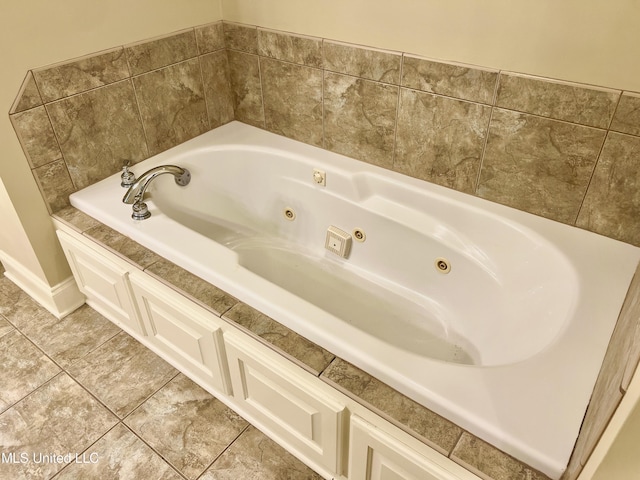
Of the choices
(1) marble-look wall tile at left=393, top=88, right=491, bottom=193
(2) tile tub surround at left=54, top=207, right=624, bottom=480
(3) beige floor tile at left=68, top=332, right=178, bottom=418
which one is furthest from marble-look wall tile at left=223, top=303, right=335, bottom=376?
(1) marble-look wall tile at left=393, top=88, right=491, bottom=193

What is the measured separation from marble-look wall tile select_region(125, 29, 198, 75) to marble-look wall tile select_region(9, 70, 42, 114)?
366 millimetres

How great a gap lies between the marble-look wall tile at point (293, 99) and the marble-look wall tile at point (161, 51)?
0.31m

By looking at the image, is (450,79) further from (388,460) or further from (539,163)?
(388,460)

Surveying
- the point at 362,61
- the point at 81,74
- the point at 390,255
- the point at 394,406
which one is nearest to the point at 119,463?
the point at 394,406

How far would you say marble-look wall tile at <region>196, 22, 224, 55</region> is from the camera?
2055 mm

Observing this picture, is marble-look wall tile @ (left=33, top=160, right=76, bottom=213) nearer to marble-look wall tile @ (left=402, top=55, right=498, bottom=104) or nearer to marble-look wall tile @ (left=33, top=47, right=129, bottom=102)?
marble-look wall tile @ (left=33, top=47, right=129, bottom=102)

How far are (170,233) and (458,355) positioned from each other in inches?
41.9

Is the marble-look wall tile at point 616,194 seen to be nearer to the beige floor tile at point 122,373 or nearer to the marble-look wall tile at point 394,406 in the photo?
the marble-look wall tile at point 394,406

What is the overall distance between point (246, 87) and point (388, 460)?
170cm

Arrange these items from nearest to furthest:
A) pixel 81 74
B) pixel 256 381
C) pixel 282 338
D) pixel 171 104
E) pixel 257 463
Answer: pixel 282 338 → pixel 256 381 → pixel 257 463 → pixel 81 74 → pixel 171 104

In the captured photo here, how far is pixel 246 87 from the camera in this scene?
87.5 inches

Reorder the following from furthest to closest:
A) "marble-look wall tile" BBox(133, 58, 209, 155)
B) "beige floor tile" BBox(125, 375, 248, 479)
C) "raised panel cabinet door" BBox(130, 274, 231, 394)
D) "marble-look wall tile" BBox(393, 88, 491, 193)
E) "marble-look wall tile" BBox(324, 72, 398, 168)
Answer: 1. "marble-look wall tile" BBox(133, 58, 209, 155)
2. "marble-look wall tile" BBox(324, 72, 398, 168)
3. "marble-look wall tile" BBox(393, 88, 491, 193)
4. "beige floor tile" BBox(125, 375, 248, 479)
5. "raised panel cabinet door" BBox(130, 274, 231, 394)

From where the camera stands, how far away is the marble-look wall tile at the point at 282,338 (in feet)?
3.97

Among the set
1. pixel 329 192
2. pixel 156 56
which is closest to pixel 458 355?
pixel 329 192
